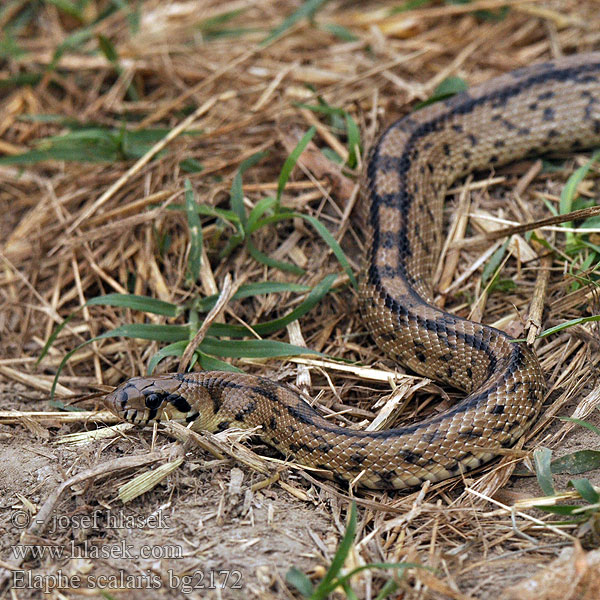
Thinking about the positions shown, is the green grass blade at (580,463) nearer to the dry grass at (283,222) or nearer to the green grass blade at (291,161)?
the dry grass at (283,222)

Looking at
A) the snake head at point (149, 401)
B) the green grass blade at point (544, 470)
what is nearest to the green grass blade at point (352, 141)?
the snake head at point (149, 401)

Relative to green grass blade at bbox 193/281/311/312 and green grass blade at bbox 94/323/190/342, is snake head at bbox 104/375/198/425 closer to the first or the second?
green grass blade at bbox 94/323/190/342

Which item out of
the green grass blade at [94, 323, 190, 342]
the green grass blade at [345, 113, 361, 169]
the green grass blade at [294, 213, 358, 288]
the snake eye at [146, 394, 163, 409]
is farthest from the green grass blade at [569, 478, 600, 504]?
the green grass blade at [345, 113, 361, 169]

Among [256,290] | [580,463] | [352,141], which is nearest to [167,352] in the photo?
[256,290]

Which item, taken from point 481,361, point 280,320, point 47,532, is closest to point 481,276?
point 481,361

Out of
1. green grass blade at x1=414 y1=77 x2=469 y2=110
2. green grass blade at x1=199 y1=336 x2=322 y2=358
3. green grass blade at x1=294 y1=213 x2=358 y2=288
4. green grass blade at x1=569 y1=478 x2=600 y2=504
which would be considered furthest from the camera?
green grass blade at x1=414 y1=77 x2=469 y2=110

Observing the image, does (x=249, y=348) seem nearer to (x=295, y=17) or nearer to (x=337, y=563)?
(x=337, y=563)

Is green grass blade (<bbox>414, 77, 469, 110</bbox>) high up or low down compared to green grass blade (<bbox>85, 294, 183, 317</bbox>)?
up
